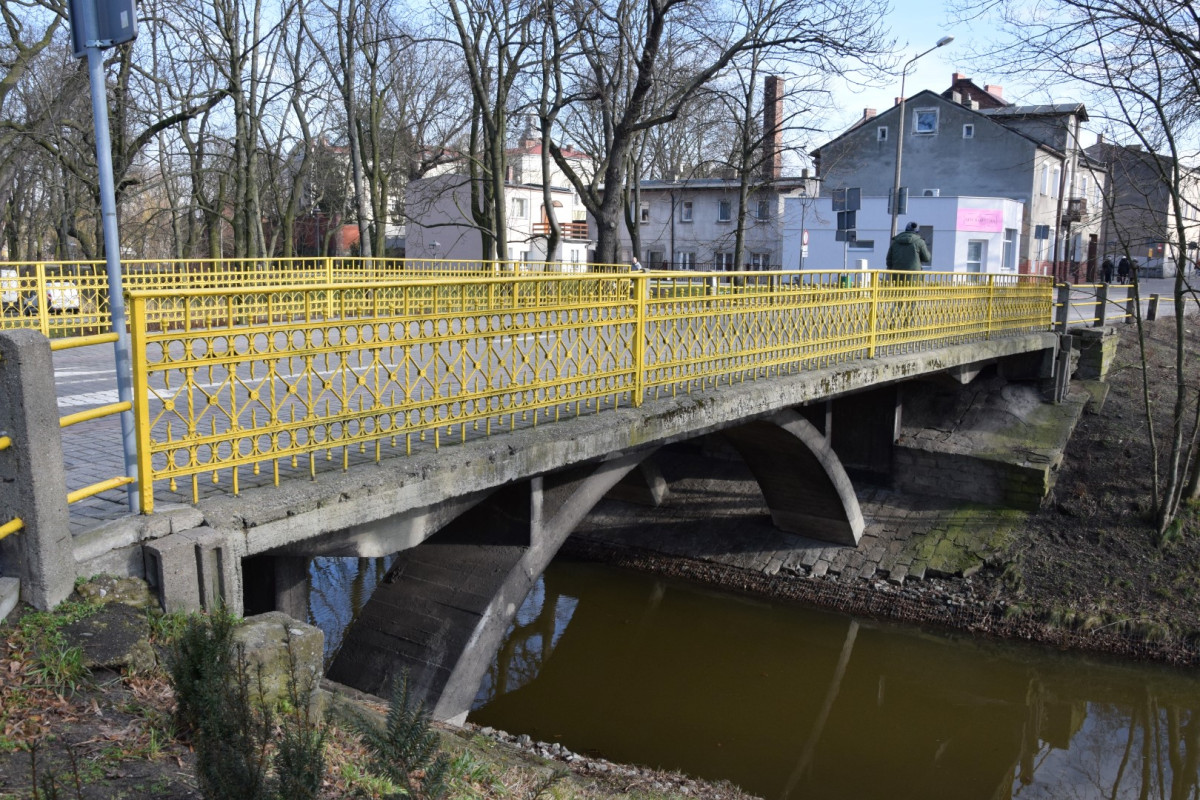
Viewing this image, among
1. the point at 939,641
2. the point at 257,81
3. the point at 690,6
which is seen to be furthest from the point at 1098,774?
the point at 257,81

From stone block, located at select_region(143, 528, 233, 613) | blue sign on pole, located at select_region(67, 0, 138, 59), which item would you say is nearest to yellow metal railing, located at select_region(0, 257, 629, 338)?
blue sign on pole, located at select_region(67, 0, 138, 59)

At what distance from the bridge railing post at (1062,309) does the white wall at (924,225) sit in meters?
14.1

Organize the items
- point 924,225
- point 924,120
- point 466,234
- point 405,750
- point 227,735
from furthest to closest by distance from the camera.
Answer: point 466,234, point 924,120, point 924,225, point 405,750, point 227,735

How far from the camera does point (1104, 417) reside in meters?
16.3

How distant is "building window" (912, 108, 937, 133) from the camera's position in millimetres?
36281

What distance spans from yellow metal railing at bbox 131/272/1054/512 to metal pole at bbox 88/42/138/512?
8cm

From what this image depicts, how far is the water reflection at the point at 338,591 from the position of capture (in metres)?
11.9

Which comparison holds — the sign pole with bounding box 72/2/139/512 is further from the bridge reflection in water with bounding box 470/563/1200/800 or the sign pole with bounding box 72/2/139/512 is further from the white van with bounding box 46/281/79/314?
the white van with bounding box 46/281/79/314

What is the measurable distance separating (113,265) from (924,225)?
3205cm

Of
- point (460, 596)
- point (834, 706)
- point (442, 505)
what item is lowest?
point (834, 706)

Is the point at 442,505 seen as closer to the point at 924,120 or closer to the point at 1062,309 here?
the point at 1062,309

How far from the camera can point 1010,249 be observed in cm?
3459

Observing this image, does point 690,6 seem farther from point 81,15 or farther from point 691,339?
point 81,15

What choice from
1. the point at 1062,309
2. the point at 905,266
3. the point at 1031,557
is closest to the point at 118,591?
the point at 905,266
